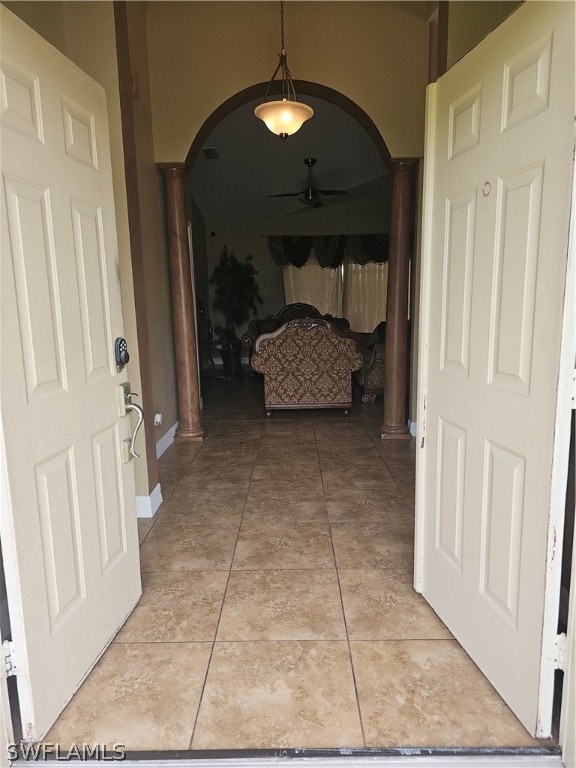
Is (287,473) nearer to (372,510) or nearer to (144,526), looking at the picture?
(372,510)

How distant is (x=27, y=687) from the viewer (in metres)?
1.31

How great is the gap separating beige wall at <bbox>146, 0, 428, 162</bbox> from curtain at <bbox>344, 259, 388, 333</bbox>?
5.90 meters

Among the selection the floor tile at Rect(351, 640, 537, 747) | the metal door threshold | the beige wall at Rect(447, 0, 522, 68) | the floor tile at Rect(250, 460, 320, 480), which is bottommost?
the floor tile at Rect(250, 460, 320, 480)

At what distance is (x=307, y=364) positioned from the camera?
17.2 ft

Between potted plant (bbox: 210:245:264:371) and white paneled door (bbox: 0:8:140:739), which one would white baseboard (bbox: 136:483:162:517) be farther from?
potted plant (bbox: 210:245:264:371)

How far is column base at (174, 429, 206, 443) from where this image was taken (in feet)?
14.7

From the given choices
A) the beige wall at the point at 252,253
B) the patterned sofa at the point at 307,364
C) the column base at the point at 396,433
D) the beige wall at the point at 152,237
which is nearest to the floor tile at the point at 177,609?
the beige wall at the point at 152,237

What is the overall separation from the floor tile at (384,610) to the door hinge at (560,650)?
0.55m

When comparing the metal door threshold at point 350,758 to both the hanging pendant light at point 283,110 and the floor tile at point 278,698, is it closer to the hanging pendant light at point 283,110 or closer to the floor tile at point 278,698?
the floor tile at point 278,698

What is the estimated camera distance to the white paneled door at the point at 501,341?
1.23 metres

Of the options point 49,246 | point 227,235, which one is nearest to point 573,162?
point 49,246

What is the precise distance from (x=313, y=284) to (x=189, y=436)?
20.7ft

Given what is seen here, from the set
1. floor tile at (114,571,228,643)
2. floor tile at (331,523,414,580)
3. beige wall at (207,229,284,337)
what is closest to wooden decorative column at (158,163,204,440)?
floor tile at (331,523,414,580)


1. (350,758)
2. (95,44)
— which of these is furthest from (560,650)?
(95,44)
